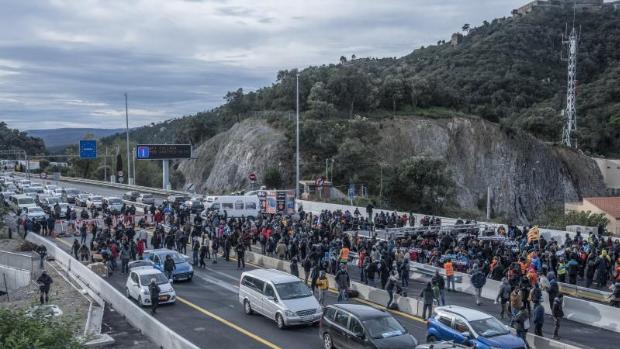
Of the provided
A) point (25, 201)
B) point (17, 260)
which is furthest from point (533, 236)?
point (25, 201)

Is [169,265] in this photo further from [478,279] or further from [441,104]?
[441,104]

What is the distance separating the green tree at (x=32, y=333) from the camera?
8672 mm

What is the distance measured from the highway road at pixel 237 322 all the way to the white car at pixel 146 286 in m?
0.42

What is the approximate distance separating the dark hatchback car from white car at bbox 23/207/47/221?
91.4 feet

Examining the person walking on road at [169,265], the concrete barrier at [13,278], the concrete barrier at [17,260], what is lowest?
the concrete barrier at [13,278]

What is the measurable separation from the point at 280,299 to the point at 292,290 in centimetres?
51

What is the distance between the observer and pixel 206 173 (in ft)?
276

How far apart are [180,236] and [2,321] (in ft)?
62.8

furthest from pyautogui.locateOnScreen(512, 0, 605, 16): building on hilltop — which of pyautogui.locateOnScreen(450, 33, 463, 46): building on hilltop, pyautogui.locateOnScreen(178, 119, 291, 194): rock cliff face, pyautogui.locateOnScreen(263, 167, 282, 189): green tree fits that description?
pyautogui.locateOnScreen(263, 167, 282, 189): green tree

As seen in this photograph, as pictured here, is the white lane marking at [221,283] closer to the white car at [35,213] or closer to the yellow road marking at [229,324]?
the yellow road marking at [229,324]

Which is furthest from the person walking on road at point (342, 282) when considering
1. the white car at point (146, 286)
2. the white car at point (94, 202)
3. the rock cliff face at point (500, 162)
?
the rock cliff face at point (500, 162)

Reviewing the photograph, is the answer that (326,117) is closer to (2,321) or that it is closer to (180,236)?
(180,236)

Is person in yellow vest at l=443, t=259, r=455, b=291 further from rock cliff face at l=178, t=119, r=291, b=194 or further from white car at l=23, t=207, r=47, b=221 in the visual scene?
rock cliff face at l=178, t=119, r=291, b=194

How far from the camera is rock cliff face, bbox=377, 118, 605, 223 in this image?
74688 mm
